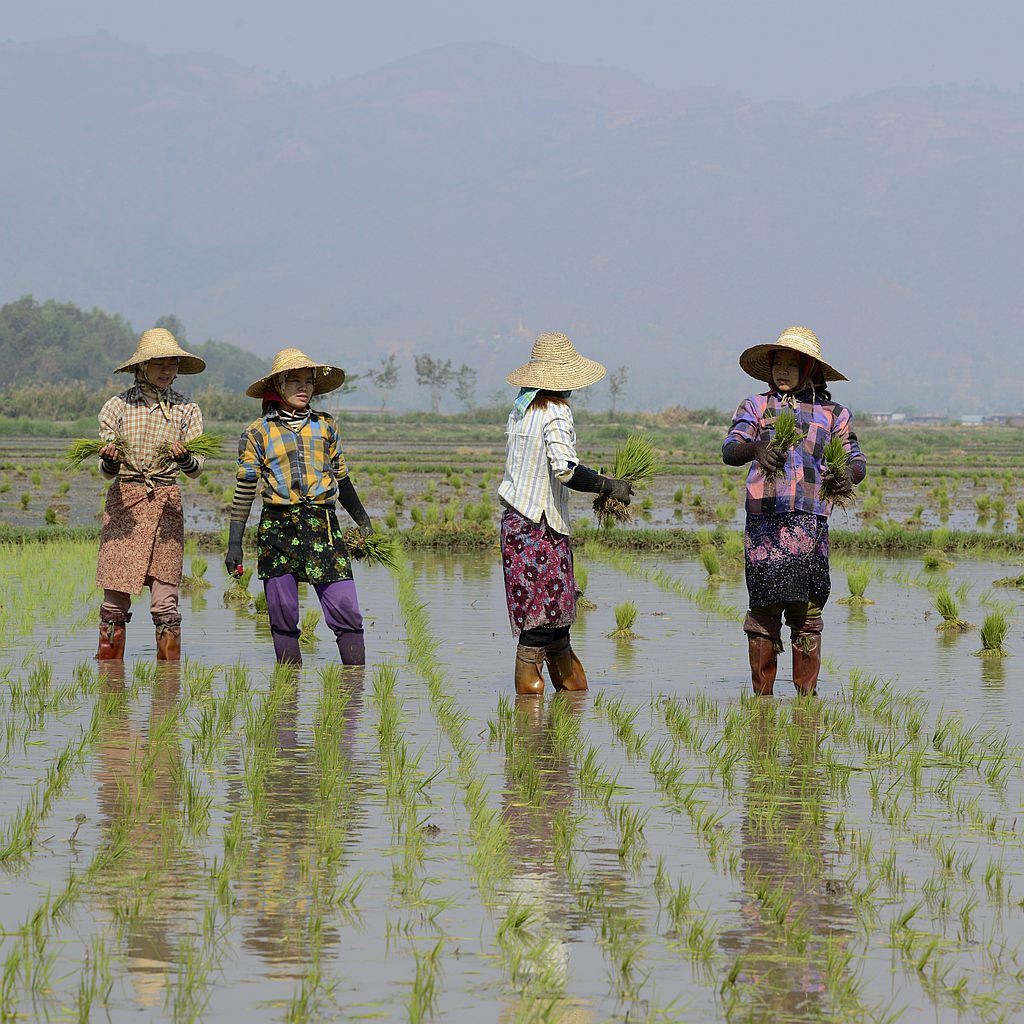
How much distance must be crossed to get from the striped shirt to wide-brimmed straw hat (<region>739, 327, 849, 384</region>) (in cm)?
81

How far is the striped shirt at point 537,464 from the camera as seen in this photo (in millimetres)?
7527

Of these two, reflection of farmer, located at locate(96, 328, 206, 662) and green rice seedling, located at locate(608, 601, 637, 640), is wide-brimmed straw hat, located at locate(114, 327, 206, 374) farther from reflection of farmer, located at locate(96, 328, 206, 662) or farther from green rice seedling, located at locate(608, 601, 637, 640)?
green rice seedling, located at locate(608, 601, 637, 640)

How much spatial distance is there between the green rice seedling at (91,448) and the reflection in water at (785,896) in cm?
360

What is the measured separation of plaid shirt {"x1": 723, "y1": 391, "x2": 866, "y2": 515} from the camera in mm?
7461

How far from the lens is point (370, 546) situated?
869 cm

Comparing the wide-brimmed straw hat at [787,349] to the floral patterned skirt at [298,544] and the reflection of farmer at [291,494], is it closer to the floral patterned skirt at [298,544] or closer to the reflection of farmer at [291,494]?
the reflection of farmer at [291,494]

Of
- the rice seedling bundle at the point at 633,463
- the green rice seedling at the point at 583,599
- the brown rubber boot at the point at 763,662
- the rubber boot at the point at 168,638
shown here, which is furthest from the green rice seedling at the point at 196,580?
the brown rubber boot at the point at 763,662

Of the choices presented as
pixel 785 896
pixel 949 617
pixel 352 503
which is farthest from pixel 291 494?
pixel 949 617

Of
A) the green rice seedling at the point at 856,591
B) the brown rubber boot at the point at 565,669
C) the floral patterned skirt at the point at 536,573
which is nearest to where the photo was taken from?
the floral patterned skirt at the point at 536,573

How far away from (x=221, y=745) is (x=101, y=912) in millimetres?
2191

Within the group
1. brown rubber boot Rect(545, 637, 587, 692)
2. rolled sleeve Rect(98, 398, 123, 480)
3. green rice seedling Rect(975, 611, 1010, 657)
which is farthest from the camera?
green rice seedling Rect(975, 611, 1010, 657)

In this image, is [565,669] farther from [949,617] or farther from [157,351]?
[949,617]

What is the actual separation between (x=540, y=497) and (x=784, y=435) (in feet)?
3.54

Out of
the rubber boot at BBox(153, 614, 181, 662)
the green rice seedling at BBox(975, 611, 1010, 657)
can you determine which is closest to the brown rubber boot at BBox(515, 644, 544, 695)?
the rubber boot at BBox(153, 614, 181, 662)
